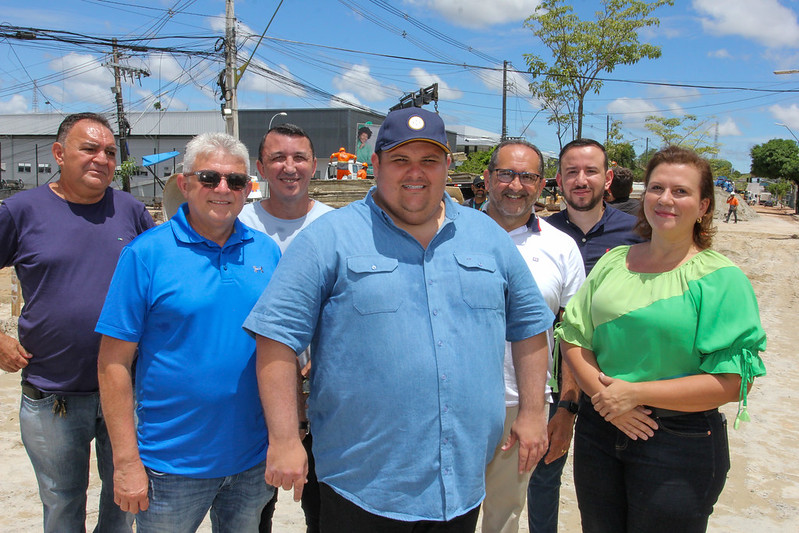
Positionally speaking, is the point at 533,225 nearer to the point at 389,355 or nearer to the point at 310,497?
the point at 389,355

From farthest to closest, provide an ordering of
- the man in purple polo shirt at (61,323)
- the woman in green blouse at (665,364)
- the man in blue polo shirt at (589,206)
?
the man in blue polo shirt at (589,206) < the man in purple polo shirt at (61,323) < the woman in green blouse at (665,364)

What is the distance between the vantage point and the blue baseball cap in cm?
207

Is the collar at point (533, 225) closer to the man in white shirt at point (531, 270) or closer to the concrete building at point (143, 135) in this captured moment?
the man in white shirt at point (531, 270)

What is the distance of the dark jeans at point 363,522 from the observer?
196cm

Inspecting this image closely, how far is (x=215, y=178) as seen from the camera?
7.61ft

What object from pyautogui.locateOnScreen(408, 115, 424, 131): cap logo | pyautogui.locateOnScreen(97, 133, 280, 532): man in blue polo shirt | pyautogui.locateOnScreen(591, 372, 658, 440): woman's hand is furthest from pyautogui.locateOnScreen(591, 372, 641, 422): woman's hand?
pyautogui.locateOnScreen(97, 133, 280, 532): man in blue polo shirt

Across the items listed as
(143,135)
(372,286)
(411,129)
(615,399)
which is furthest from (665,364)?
(143,135)

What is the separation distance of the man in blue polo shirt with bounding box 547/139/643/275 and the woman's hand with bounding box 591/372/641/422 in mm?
1174

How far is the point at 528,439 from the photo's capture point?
89.3 inches

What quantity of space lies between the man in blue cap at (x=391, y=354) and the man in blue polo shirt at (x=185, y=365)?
1.08 ft

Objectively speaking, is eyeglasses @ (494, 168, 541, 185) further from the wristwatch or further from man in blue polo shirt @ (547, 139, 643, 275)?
the wristwatch

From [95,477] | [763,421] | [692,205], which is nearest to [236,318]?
[692,205]

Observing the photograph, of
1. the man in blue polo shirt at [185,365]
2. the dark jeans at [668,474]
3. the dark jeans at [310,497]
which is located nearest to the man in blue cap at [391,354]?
the man in blue polo shirt at [185,365]

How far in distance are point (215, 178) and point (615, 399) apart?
72.0 inches
